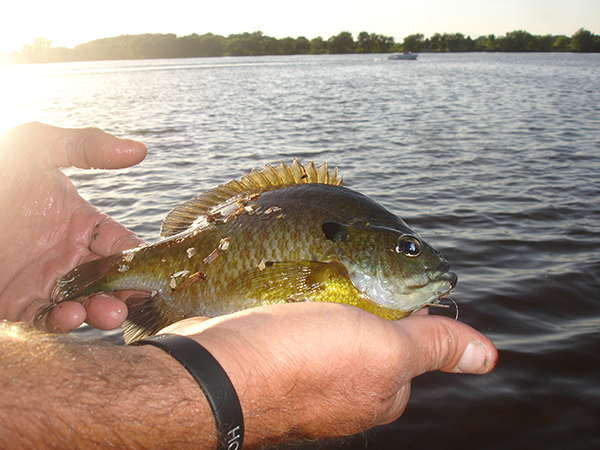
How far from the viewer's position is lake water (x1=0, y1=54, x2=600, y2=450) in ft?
13.4

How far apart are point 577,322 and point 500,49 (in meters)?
165

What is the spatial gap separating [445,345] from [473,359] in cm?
28

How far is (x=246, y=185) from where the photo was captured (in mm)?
3492

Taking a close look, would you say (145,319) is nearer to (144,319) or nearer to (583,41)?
(144,319)

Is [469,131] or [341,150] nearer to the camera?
[341,150]

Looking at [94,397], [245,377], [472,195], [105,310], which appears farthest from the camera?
[472,195]

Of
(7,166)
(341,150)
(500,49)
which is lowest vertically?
(341,150)

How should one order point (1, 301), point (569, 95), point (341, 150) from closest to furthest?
point (1, 301), point (341, 150), point (569, 95)

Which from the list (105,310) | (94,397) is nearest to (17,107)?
(105,310)

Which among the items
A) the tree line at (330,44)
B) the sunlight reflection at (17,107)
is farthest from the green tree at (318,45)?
the sunlight reflection at (17,107)

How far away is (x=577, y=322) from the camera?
533cm

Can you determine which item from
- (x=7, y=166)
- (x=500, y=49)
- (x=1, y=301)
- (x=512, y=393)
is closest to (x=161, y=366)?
(x=1, y=301)

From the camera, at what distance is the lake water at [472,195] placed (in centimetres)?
408

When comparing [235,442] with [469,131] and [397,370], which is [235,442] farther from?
[469,131]
